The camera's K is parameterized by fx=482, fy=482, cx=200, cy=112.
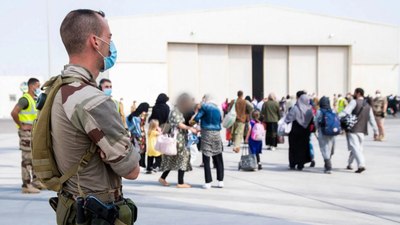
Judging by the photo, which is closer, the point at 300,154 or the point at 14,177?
the point at 14,177

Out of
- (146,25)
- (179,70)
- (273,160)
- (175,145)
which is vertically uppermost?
(146,25)

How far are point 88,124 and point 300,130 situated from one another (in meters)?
9.38

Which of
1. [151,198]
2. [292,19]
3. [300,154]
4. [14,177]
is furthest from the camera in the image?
[292,19]

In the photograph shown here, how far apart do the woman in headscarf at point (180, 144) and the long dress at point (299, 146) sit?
10.3 feet

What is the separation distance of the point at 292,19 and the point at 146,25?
11.6 metres

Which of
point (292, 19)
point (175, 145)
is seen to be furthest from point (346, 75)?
point (175, 145)

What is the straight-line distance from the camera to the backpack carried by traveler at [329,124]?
10.4 m

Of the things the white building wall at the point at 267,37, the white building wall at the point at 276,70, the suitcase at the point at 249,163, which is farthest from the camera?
the white building wall at the point at 276,70

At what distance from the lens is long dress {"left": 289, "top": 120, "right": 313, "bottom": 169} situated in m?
11.1

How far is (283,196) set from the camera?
8.11 m

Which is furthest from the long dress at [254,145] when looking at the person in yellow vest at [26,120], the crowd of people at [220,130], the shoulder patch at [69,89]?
the shoulder patch at [69,89]

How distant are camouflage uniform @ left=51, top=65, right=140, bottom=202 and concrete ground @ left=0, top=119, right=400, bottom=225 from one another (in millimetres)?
4005

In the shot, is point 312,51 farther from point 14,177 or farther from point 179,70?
point 14,177

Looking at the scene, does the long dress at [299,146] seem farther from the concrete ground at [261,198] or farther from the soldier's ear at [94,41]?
the soldier's ear at [94,41]
